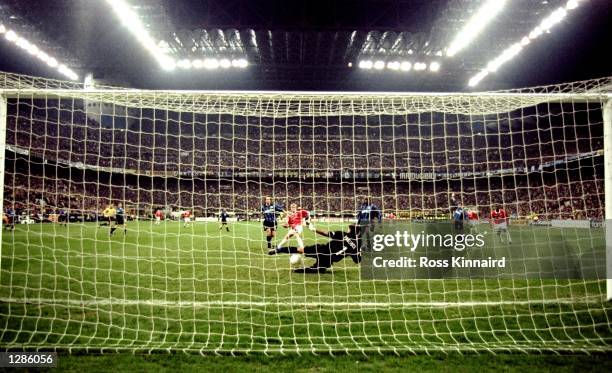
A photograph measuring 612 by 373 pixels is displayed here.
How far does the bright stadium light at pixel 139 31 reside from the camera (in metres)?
19.7

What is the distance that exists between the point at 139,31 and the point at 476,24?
19.2 metres

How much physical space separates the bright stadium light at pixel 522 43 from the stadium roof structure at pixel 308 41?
0.32m

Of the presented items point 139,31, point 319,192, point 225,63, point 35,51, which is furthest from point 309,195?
point 35,51

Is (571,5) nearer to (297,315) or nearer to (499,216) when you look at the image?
(499,216)

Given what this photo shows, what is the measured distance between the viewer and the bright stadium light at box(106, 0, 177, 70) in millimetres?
19703

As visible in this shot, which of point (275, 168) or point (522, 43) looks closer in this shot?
point (522, 43)

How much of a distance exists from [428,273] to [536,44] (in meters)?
20.8

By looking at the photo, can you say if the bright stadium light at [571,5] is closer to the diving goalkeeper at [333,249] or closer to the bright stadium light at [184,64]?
the diving goalkeeper at [333,249]

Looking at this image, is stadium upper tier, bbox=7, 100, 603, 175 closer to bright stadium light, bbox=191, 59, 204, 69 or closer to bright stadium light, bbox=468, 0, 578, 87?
bright stadium light, bbox=468, 0, 578, 87

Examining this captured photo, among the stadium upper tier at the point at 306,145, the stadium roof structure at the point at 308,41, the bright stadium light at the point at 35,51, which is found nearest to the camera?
the stadium roof structure at the point at 308,41

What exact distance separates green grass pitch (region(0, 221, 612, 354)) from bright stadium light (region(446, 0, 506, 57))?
53.8 ft

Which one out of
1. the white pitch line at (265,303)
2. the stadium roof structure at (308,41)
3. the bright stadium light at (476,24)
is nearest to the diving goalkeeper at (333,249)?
the white pitch line at (265,303)

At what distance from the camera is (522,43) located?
2223 cm

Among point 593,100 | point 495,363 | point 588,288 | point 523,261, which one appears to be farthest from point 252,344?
point 523,261
